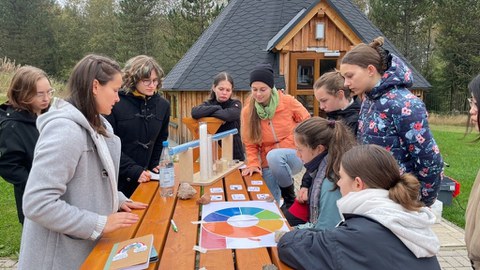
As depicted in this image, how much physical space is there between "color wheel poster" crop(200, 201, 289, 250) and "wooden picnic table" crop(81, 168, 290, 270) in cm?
5

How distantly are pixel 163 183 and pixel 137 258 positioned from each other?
1097mm

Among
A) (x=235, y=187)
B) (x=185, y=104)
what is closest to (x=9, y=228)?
(x=235, y=187)

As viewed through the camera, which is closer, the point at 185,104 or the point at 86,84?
the point at 86,84

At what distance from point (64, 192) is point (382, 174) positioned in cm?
153

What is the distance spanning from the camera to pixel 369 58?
2.80m

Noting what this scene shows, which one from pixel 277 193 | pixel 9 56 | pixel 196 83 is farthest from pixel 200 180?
pixel 9 56

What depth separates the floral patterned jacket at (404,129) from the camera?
265 centimetres

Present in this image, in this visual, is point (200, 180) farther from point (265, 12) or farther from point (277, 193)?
point (265, 12)

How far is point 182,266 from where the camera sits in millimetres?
1781

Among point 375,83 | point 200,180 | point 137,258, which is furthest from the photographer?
point 200,180

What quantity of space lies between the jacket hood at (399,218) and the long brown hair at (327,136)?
2.05ft

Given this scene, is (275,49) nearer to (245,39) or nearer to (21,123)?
(245,39)

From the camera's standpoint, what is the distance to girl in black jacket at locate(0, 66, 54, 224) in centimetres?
304

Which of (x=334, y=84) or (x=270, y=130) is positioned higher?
(x=334, y=84)
